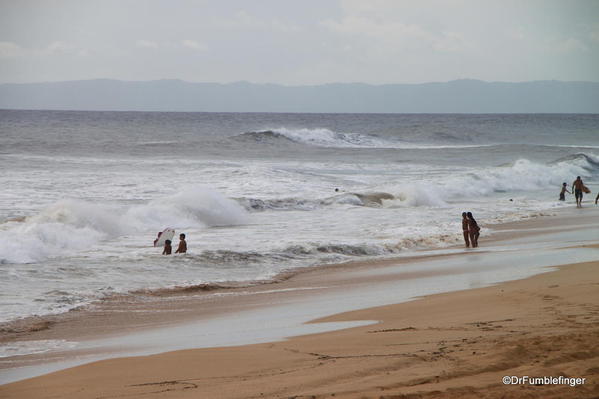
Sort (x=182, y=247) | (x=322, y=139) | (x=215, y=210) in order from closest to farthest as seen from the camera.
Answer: (x=182, y=247), (x=215, y=210), (x=322, y=139)

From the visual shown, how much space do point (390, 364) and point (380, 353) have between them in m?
0.46

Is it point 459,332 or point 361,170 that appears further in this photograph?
point 361,170

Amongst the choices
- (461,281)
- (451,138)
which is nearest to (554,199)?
(461,281)

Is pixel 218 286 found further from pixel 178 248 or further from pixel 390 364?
pixel 390 364

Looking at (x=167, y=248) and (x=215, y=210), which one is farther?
(x=215, y=210)

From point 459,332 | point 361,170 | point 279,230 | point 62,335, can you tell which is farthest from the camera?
point 361,170

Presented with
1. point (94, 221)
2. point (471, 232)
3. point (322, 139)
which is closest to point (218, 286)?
point (471, 232)

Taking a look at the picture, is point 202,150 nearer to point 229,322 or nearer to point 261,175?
point 261,175

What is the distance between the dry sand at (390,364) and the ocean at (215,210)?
363 cm

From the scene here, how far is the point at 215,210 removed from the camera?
20.8 m

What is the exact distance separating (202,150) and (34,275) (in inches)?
Result: 1618

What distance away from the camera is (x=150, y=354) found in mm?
6520

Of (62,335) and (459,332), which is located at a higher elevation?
(459,332)

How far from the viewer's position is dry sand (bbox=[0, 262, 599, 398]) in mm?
4684
